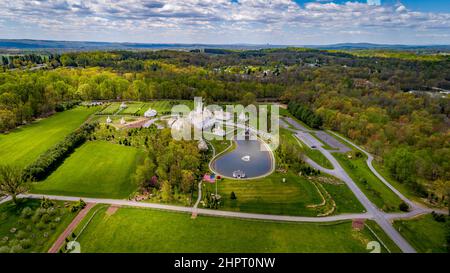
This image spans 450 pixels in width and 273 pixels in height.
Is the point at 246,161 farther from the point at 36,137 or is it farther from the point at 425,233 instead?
the point at 36,137

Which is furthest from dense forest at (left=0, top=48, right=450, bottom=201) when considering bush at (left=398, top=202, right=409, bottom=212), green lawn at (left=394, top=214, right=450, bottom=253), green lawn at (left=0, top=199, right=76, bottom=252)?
green lawn at (left=0, top=199, right=76, bottom=252)

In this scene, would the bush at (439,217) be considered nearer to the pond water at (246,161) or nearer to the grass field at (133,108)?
the pond water at (246,161)

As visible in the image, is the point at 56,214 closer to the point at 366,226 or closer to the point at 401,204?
the point at 366,226

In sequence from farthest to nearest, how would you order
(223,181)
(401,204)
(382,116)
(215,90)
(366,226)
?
1. (215,90)
2. (382,116)
3. (223,181)
4. (401,204)
5. (366,226)

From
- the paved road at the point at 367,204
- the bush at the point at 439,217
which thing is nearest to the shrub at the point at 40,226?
the paved road at the point at 367,204

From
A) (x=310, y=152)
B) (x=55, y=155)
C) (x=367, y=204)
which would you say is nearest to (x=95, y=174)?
(x=55, y=155)

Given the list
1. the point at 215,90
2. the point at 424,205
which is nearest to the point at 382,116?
the point at 424,205
